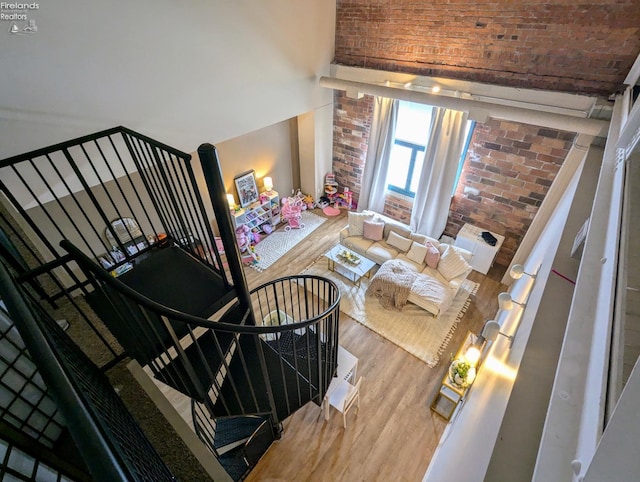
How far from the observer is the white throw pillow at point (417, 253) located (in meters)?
5.09

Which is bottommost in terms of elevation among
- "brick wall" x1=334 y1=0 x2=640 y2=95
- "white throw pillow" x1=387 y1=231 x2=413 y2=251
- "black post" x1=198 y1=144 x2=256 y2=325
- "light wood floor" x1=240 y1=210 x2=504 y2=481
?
"light wood floor" x1=240 y1=210 x2=504 y2=481

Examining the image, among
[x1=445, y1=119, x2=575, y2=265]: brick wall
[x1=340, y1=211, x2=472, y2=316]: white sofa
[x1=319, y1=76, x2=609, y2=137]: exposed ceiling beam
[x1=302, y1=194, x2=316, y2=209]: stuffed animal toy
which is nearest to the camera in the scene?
[x1=319, y1=76, x2=609, y2=137]: exposed ceiling beam

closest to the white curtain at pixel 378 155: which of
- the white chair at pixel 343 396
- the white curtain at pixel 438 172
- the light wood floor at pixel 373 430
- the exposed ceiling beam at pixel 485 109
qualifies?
the exposed ceiling beam at pixel 485 109

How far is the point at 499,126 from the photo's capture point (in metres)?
4.50

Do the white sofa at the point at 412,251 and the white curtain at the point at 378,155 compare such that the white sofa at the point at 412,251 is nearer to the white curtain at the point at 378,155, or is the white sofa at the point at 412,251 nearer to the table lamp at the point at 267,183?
the white curtain at the point at 378,155

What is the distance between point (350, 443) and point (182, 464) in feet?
8.45

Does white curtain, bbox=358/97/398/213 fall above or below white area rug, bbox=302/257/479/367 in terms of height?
above

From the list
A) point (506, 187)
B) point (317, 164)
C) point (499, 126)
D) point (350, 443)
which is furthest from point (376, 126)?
point (350, 443)

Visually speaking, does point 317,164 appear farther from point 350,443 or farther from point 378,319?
point 350,443

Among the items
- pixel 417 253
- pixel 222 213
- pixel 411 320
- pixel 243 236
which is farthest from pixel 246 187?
pixel 222 213

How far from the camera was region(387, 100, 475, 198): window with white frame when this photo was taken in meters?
5.32

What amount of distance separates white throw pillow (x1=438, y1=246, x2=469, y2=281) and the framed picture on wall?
3666mm

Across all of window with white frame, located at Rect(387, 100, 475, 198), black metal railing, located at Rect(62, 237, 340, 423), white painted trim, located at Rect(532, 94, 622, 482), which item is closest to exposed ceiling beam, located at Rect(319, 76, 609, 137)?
window with white frame, located at Rect(387, 100, 475, 198)

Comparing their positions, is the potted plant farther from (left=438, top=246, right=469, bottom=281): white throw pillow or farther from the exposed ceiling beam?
the exposed ceiling beam
